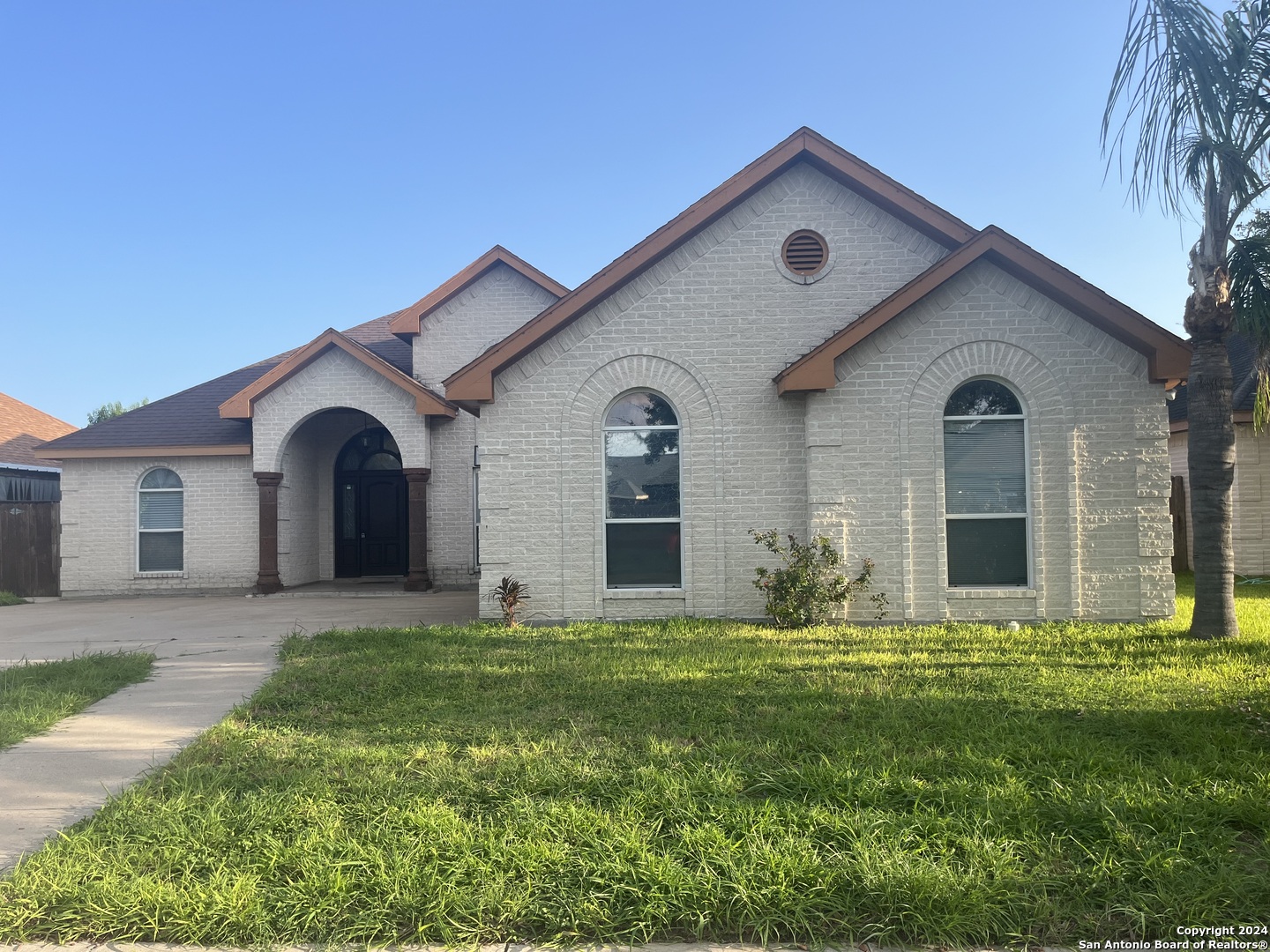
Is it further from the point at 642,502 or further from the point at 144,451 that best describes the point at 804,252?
the point at 144,451

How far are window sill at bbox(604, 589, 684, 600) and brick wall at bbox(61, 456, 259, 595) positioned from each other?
9.16 meters

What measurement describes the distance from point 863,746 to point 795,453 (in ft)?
19.3

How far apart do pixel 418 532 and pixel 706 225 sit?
8.35 m

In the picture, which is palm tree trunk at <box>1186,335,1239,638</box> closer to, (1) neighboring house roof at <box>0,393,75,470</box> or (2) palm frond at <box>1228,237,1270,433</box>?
(2) palm frond at <box>1228,237,1270,433</box>

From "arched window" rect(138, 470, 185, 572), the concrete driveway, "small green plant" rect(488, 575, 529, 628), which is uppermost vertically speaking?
"arched window" rect(138, 470, 185, 572)

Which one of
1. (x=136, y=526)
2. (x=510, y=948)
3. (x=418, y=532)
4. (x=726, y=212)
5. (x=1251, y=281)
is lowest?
(x=510, y=948)

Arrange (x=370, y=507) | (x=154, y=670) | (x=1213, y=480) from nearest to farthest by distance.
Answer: (x=154, y=670) < (x=1213, y=480) < (x=370, y=507)

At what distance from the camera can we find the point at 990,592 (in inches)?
390

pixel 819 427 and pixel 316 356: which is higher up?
pixel 316 356

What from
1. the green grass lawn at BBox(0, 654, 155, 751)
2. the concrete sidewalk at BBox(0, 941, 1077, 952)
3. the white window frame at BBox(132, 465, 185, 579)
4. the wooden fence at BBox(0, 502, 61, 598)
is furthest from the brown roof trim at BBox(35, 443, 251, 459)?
the concrete sidewalk at BBox(0, 941, 1077, 952)

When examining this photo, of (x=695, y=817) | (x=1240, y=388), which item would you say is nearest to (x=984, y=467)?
(x=695, y=817)

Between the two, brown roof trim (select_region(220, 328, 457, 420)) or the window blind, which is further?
brown roof trim (select_region(220, 328, 457, 420))

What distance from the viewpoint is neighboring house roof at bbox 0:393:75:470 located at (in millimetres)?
22391

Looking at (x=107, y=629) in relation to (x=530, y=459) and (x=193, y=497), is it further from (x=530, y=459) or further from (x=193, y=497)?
(x=530, y=459)
